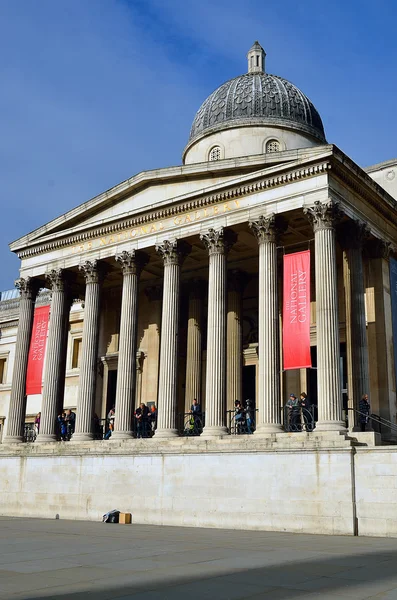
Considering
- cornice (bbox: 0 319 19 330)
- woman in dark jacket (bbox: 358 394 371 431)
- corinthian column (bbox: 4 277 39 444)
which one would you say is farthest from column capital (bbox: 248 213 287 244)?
cornice (bbox: 0 319 19 330)

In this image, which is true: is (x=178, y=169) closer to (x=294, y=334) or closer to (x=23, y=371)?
(x=294, y=334)

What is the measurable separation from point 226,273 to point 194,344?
5.60 metres

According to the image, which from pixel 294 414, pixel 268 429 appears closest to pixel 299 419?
pixel 294 414

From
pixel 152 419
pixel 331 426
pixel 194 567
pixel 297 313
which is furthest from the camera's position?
pixel 152 419

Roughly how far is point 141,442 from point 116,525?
3.76 m

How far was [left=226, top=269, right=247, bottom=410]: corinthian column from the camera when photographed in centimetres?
2966

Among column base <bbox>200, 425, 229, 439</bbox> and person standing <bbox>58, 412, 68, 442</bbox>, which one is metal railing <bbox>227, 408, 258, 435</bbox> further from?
person standing <bbox>58, 412, 68, 442</bbox>

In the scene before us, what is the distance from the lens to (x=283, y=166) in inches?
966

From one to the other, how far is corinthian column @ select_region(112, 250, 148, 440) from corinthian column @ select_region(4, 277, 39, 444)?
20.9 feet

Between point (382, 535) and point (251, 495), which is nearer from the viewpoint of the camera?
point (382, 535)

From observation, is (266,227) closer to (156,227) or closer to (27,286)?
(156,227)

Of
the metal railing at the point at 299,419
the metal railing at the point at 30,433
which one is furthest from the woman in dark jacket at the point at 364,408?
the metal railing at the point at 30,433

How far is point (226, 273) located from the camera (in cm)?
2788

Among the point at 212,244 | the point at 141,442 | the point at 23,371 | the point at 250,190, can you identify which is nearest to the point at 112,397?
the point at 23,371
